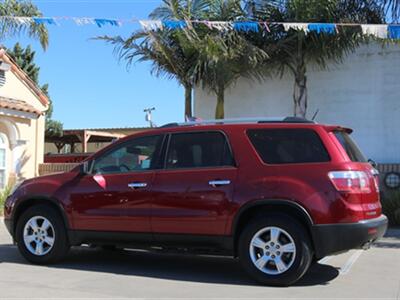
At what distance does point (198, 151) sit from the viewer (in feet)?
24.6

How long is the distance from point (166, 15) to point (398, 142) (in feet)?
21.5

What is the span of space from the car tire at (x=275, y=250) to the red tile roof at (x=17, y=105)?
37.6 feet

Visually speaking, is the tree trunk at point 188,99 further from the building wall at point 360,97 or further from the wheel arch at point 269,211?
the wheel arch at point 269,211

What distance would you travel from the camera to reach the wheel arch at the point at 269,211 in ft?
22.0

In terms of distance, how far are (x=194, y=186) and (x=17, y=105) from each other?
1142cm

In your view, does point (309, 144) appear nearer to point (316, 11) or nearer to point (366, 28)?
point (366, 28)

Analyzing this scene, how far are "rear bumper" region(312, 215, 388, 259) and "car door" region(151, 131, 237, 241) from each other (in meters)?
1.13

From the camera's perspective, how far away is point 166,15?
1484cm

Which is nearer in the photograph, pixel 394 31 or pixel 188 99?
pixel 394 31

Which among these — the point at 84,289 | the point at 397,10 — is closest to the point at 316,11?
the point at 397,10

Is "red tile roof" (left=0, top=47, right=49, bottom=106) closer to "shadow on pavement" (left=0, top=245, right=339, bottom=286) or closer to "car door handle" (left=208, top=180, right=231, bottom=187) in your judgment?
"shadow on pavement" (left=0, top=245, right=339, bottom=286)

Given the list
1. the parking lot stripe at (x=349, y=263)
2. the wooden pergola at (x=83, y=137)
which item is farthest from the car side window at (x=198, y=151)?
the wooden pergola at (x=83, y=137)

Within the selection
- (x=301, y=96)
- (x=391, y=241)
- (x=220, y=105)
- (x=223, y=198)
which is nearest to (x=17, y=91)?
(x=220, y=105)

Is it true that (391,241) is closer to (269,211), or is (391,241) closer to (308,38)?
(269,211)
